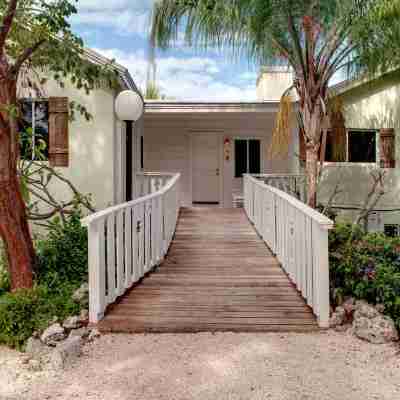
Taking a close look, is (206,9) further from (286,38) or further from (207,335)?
(207,335)

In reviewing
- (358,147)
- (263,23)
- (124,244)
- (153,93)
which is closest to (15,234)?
(124,244)

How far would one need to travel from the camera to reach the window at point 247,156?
12305mm

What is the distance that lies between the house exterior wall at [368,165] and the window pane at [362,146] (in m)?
0.28

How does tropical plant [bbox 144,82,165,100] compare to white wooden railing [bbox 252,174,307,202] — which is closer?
white wooden railing [bbox 252,174,307,202]

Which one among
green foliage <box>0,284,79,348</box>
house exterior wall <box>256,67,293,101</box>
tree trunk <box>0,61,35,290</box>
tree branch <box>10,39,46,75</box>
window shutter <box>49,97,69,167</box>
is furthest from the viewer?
house exterior wall <box>256,67,293,101</box>

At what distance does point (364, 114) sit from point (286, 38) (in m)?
3.61

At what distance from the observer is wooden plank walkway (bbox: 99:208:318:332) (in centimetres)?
419

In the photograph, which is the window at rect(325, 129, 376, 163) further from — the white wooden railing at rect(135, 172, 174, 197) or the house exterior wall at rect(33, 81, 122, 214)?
the house exterior wall at rect(33, 81, 122, 214)

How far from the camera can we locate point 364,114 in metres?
9.95

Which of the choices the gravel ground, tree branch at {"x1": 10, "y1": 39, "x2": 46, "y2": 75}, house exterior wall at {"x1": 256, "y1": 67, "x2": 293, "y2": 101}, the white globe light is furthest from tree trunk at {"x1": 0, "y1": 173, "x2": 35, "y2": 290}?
house exterior wall at {"x1": 256, "y1": 67, "x2": 293, "y2": 101}

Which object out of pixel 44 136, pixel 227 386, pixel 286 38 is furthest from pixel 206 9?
pixel 227 386

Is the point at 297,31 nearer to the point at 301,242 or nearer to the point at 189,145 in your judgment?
the point at 301,242

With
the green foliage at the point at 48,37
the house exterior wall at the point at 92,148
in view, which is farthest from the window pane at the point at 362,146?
the green foliage at the point at 48,37

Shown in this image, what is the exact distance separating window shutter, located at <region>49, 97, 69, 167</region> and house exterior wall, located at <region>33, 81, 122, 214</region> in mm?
120
